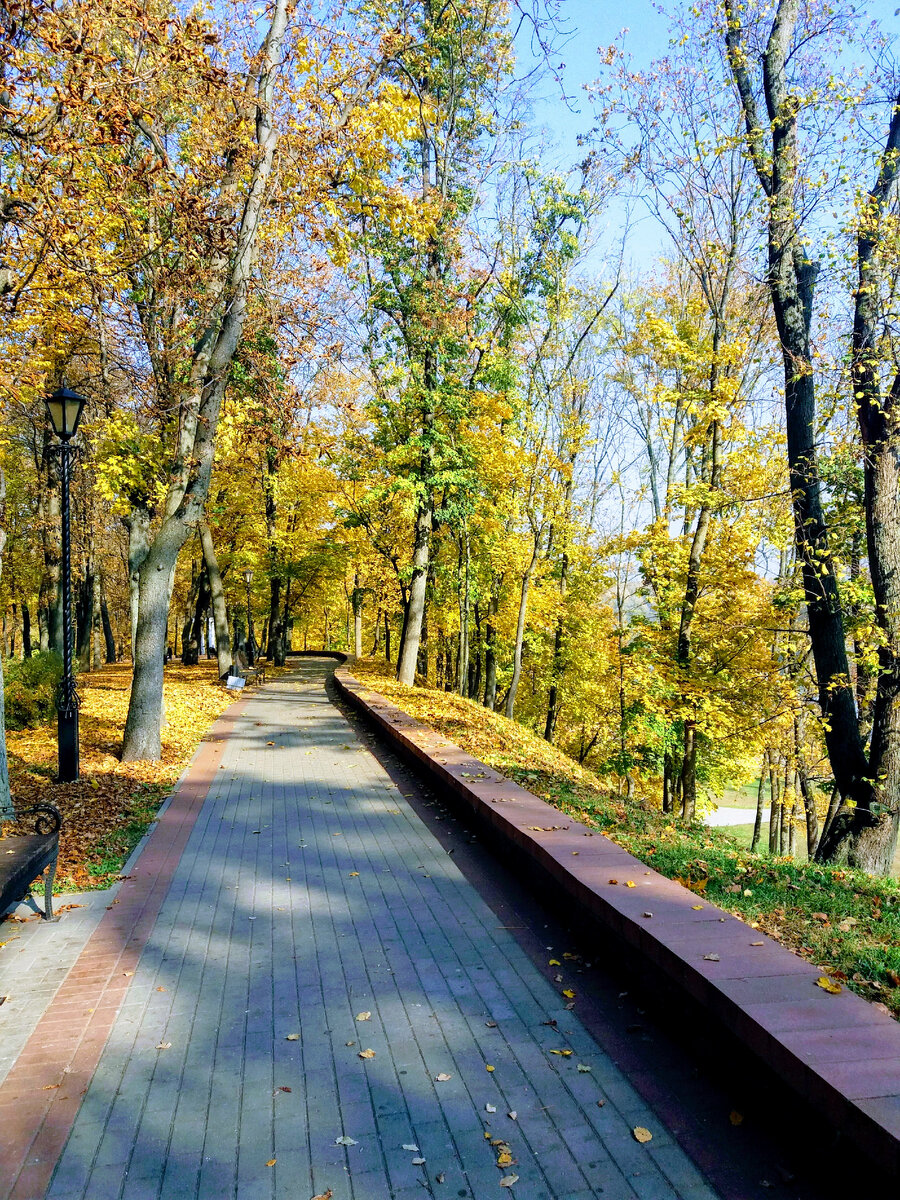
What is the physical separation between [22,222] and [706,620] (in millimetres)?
12746

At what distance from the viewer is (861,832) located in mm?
8695

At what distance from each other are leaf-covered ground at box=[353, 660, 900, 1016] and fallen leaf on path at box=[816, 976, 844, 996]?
527mm

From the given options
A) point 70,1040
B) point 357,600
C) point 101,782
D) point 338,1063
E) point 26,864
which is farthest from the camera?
point 357,600

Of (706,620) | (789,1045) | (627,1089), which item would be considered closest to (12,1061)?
(627,1089)

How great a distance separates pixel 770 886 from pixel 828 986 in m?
2.34

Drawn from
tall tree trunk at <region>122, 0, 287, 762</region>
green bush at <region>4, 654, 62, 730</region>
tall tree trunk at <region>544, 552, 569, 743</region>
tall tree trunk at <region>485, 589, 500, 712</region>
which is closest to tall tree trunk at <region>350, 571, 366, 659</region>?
tall tree trunk at <region>485, 589, 500, 712</region>

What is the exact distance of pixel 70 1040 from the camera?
356 cm

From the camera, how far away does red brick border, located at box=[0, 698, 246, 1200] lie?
2.78 meters

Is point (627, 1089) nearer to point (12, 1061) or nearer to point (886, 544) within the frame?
point (12, 1061)

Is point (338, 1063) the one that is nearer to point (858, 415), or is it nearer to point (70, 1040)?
point (70, 1040)

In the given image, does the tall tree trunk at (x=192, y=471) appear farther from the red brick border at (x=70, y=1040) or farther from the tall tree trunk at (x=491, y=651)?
the tall tree trunk at (x=491, y=651)

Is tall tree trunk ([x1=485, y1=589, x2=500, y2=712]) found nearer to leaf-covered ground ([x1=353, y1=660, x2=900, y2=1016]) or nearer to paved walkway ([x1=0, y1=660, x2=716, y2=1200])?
leaf-covered ground ([x1=353, y1=660, x2=900, y2=1016])

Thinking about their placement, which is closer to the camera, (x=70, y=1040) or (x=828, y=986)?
(x=828, y=986)

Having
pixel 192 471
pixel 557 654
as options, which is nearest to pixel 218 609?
pixel 192 471
